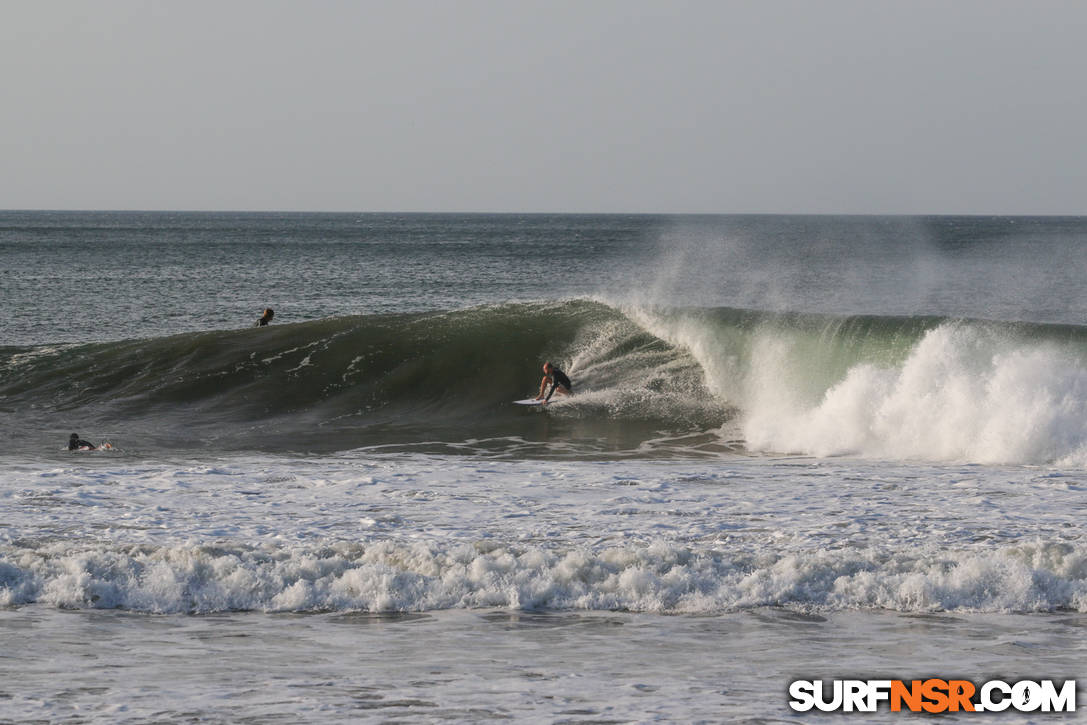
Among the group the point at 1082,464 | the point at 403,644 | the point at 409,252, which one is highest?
the point at 409,252

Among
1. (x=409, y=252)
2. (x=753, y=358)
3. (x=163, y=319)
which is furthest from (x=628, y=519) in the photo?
(x=409, y=252)

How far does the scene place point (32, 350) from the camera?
2762cm

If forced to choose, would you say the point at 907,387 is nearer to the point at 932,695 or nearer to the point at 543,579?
the point at 543,579

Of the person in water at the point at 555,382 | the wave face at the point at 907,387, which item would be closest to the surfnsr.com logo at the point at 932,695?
the wave face at the point at 907,387

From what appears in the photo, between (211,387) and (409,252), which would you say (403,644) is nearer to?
(211,387)

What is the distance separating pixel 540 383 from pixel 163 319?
82.2 ft

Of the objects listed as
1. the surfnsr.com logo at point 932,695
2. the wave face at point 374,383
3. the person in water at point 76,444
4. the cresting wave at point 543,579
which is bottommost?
the surfnsr.com logo at point 932,695

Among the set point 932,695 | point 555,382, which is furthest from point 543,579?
point 555,382

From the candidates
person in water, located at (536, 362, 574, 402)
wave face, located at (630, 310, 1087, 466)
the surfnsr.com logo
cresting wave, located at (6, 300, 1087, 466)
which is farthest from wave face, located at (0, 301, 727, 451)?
the surfnsr.com logo

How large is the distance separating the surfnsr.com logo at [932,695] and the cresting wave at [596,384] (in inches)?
331

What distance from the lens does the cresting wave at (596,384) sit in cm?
1636

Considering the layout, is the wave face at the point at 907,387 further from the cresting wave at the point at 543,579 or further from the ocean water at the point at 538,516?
the cresting wave at the point at 543,579

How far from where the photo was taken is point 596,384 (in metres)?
21.8

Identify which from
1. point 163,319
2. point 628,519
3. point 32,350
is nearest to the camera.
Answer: point 628,519
